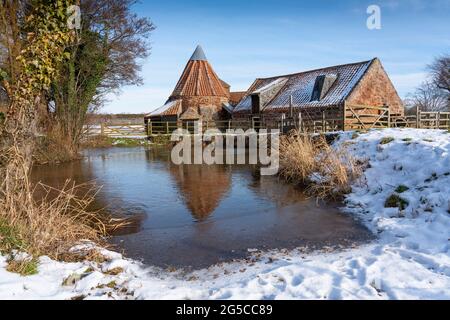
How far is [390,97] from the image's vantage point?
26.6 meters

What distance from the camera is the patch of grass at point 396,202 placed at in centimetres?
733

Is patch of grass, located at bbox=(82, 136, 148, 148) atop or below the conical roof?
below

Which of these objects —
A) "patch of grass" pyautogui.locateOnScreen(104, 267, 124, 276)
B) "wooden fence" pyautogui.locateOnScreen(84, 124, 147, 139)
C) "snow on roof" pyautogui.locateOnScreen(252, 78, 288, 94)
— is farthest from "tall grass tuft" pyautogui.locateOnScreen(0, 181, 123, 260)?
"snow on roof" pyautogui.locateOnScreen(252, 78, 288, 94)

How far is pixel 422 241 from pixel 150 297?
13.9 feet

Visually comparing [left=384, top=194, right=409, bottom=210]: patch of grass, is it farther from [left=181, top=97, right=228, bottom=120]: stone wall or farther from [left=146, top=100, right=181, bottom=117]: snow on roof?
[left=146, top=100, right=181, bottom=117]: snow on roof

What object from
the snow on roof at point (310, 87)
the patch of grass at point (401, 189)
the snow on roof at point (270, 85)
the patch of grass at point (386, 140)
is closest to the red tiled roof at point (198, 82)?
the snow on roof at point (310, 87)

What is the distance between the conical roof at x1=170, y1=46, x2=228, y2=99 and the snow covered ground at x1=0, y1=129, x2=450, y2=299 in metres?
27.4

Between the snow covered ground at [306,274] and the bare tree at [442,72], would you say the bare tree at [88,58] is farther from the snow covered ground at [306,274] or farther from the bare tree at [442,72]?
the bare tree at [442,72]

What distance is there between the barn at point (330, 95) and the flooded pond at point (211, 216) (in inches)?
465

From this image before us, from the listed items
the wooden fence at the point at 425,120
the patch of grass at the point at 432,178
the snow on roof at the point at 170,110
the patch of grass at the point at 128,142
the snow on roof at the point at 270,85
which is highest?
the snow on roof at the point at 270,85

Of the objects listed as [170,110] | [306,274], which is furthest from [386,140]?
[170,110]

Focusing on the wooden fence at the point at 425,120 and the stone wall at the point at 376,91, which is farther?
the stone wall at the point at 376,91

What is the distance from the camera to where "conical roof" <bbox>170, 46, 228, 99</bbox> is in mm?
32938
